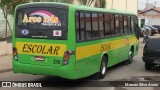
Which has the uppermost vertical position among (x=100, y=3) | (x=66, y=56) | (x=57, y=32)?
(x=100, y=3)

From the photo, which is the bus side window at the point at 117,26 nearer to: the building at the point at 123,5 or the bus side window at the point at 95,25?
the bus side window at the point at 95,25

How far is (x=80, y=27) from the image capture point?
11.7 metres

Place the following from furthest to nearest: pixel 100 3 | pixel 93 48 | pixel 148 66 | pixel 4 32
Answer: pixel 100 3
pixel 4 32
pixel 148 66
pixel 93 48

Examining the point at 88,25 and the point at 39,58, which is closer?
the point at 39,58

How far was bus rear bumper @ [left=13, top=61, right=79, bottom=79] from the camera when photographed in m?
11.0

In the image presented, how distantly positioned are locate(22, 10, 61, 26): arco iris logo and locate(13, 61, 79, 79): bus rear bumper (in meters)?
1.34

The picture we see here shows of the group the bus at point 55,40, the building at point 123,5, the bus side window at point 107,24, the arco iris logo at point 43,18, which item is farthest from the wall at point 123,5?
the arco iris logo at point 43,18

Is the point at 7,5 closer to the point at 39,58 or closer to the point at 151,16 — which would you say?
the point at 39,58

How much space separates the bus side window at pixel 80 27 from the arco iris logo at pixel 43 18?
2.08 ft

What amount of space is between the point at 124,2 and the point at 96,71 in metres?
41.7

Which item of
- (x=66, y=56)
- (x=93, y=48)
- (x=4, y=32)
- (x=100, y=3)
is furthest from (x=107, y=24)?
(x=100, y=3)

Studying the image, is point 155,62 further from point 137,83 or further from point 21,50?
point 21,50


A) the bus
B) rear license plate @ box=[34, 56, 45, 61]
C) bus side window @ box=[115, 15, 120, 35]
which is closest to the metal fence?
bus side window @ box=[115, 15, 120, 35]

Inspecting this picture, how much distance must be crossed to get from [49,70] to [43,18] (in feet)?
5.34
